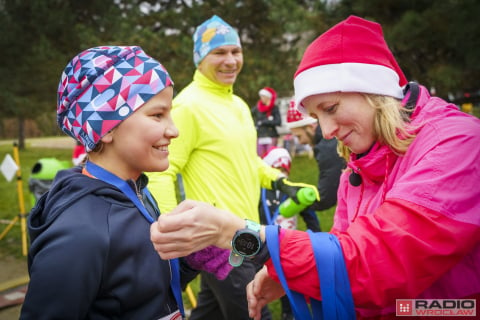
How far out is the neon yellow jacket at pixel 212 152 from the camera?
2.69 metres

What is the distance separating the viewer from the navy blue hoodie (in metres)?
1.31

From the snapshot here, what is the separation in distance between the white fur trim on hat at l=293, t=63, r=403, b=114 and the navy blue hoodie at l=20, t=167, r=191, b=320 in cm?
85

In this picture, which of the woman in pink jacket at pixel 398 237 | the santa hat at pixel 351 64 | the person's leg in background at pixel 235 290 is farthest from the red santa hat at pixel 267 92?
the woman in pink jacket at pixel 398 237

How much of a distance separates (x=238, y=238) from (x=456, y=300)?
76 cm

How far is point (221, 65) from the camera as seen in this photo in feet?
9.98

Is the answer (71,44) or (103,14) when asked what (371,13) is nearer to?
(103,14)

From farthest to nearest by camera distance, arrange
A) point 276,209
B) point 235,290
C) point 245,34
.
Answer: point 245,34 → point 276,209 → point 235,290

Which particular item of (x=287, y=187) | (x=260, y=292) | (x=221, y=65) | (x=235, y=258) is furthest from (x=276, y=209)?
(x=235, y=258)

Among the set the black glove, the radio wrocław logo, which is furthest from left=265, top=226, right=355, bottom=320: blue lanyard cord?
the black glove

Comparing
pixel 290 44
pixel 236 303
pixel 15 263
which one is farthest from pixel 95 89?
pixel 290 44

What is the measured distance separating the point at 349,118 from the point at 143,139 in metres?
0.80

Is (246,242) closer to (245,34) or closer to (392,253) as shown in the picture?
(392,253)

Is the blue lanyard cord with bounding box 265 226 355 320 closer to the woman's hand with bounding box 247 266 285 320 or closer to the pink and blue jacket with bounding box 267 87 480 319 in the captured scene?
the pink and blue jacket with bounding box 267 87 480 319

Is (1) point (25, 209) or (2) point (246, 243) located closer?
(2) point (246, 243)
